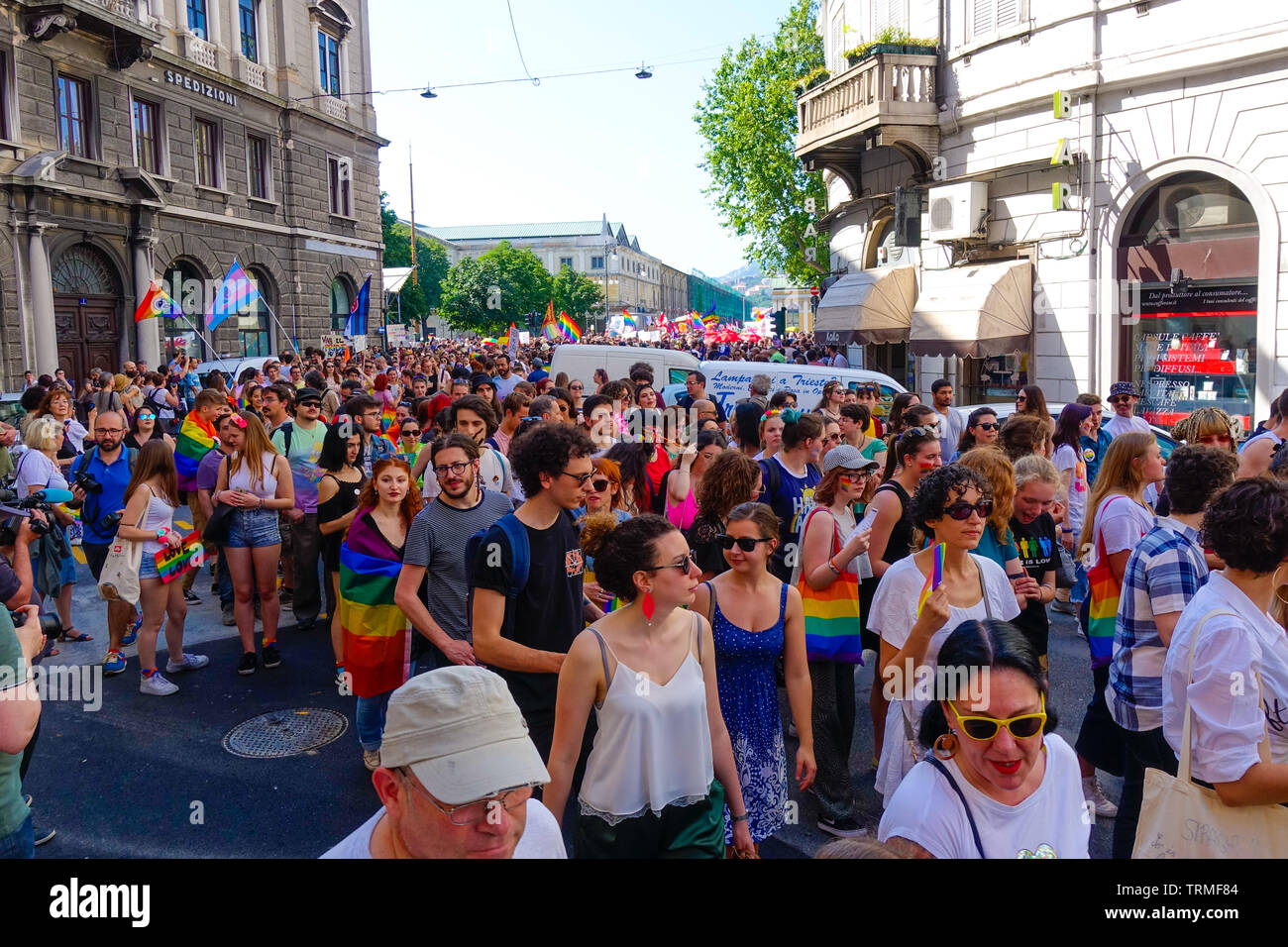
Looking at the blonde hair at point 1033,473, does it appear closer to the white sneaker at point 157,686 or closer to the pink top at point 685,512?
the pink top at point 685,512

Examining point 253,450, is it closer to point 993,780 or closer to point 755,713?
point 755,713

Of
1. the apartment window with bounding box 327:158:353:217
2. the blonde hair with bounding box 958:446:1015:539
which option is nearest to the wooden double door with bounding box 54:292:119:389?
the apartment window with bounding box 327:158:353:217

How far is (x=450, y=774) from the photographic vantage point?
6.24 ft

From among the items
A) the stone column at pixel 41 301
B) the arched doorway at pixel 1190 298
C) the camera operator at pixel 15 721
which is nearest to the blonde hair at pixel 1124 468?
the camera operator at pixel 15 721

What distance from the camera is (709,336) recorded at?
39281mm

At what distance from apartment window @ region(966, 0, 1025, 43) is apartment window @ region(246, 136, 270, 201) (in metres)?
22.1

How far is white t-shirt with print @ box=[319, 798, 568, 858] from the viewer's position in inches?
77.6

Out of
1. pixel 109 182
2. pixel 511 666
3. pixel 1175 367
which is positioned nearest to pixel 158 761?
pixel 511 666

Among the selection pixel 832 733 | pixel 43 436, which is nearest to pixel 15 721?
pixel 832 733

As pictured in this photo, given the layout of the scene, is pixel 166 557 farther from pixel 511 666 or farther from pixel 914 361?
pixel 914 361

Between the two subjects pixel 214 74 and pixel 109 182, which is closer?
A: pixel 109 182

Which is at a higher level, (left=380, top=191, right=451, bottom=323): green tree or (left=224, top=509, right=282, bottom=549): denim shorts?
(left=380, top=191, right=451, bottom=323): green tree

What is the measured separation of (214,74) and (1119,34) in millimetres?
23853

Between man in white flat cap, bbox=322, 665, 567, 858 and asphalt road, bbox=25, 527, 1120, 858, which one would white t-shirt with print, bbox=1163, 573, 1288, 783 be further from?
asphalt road, bbox=25, 527, 1120, 858
